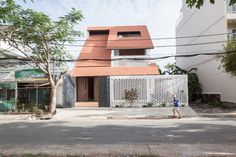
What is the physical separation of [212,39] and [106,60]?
10758mm

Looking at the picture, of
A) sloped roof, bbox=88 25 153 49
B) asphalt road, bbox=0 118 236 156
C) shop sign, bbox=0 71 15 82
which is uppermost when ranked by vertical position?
sloped roof, bbox=88 25 153 49

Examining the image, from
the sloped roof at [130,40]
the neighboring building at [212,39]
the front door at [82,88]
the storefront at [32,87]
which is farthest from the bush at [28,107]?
the neighboring building at [212,39]

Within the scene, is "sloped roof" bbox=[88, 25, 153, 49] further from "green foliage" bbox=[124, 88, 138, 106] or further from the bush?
the bush

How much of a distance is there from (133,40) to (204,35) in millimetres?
8040

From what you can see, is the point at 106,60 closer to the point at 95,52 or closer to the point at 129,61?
the point at 129,61

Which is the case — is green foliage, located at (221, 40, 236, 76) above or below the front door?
above

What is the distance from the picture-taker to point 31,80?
3042 cm

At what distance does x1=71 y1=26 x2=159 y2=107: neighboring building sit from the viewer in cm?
3244

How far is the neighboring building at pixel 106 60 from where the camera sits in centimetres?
3244

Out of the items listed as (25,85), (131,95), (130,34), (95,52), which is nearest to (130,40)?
(130,34)

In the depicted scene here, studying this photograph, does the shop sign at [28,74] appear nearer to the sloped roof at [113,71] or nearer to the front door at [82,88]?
the sloped roof at [113,71]

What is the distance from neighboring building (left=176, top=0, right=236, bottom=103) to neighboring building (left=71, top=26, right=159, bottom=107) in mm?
4855

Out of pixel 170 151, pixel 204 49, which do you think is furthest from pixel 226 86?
pixel 170 151

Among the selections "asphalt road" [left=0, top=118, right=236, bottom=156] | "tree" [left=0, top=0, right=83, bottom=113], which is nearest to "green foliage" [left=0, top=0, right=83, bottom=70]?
"tree" [left=0, top=0, right=83, bottom=113]
